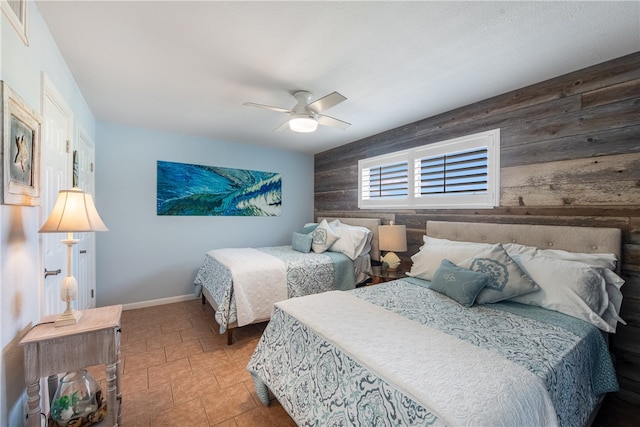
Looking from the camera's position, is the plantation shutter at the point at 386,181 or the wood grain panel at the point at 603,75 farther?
the plantation shutter at the point at 386,181

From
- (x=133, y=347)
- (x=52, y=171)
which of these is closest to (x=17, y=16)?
(x=52, y=171)

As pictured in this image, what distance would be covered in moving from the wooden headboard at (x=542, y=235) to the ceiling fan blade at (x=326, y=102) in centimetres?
172

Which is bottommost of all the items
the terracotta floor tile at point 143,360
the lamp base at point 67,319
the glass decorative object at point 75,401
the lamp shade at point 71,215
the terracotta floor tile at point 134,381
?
the terracotta floor tile at point 134,381

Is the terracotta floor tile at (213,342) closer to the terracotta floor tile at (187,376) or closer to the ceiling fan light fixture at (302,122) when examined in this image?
the terracotta floor tile at (187,376)

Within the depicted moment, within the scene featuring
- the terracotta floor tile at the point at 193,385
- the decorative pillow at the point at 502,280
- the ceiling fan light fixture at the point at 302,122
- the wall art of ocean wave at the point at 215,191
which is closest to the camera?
the decorative pillow at the point at 502,280

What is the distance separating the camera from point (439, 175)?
3102 mm

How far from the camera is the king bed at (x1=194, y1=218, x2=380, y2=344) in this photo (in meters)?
2.70

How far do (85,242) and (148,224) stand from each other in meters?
0.85

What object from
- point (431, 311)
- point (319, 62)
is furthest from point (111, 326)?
point (319, 62)

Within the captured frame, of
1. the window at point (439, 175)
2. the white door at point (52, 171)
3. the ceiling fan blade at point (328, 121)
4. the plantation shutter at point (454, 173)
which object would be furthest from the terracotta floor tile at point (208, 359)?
the plantation shutter at point (454, 173)

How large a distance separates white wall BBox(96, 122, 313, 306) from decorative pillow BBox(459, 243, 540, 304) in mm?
3488

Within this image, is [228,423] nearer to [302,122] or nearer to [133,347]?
[133,347]

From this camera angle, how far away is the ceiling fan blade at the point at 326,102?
2098mm

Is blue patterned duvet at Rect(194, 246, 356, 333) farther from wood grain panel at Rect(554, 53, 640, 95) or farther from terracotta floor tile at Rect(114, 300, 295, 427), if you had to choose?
wood grain panel at Rect(554, 53, 640, 95)
